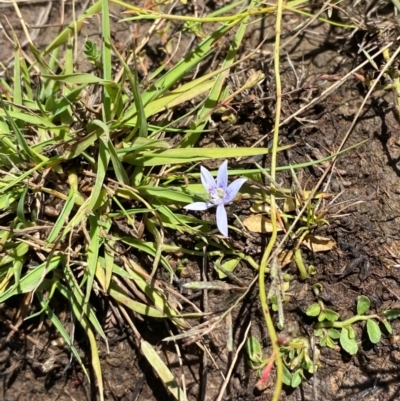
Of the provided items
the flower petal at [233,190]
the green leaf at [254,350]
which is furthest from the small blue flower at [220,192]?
the green leaf at [254,350]

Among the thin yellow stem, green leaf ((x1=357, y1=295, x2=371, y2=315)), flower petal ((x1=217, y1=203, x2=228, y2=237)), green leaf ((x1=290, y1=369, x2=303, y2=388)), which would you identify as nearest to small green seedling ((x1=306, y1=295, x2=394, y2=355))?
green leaf ((x1=357, y1=295, x2=371, y2=315))

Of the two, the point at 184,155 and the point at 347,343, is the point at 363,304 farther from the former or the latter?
the point at 184,155

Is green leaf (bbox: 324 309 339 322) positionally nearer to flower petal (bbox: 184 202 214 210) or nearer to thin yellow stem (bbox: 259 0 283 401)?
thin yellow stem (bbox: 259 0 283 401)

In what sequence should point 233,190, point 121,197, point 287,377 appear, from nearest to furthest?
point 233,190, point 287,377, point 121,197

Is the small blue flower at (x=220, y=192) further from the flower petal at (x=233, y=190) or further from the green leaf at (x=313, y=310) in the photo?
the green leaf at (x=313, y=310)

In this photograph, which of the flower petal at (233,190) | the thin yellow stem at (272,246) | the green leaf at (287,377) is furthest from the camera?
the green leaf at (287,377)

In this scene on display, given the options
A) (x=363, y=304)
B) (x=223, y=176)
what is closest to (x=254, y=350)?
(x=363, y=304)

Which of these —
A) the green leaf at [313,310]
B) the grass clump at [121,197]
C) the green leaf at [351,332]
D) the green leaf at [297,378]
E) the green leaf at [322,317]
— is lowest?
the green leaf at [297,378]
